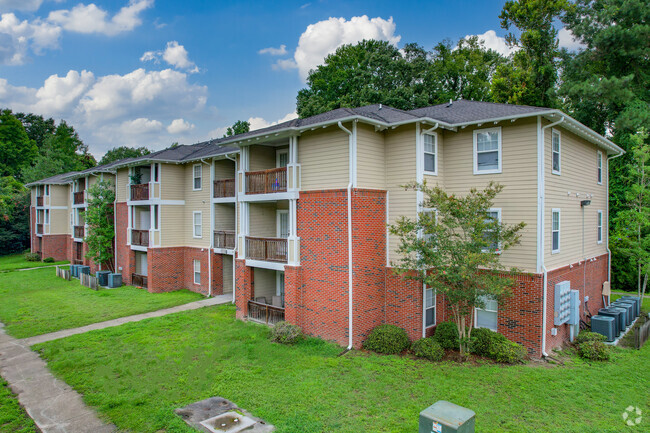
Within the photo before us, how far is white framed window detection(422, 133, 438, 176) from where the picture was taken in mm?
13156

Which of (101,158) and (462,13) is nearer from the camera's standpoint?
(462,13)

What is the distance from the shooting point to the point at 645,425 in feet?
26.6

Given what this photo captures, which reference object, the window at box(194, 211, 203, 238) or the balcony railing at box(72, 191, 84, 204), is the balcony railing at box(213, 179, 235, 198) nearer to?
the window at box(194, 211, 203, 238)

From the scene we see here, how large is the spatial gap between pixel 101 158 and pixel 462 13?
232ft

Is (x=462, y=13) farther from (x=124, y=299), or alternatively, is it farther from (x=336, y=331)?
(x=124, y=299)

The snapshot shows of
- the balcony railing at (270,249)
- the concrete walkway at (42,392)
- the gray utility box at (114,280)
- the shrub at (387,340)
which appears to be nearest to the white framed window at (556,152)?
the shrub at (387,340)

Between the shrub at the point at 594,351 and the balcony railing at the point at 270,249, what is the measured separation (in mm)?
10451

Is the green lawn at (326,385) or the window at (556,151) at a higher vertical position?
the window at (556,151)

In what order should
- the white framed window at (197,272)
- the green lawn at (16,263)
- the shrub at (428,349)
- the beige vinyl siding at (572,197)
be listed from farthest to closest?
the green lawn at (16,263), the white framed window at (197,272), the beige vinyl siding at (572,197), the shrub at (428,349)

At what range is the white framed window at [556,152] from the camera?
42.1ft

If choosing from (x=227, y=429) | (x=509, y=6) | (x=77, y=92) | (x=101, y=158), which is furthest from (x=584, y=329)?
(x=101, y=158)

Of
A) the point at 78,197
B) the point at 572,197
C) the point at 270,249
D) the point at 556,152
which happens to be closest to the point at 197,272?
the point at 270,249

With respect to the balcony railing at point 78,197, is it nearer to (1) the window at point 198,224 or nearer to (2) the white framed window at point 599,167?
(1) the window at point 198,224

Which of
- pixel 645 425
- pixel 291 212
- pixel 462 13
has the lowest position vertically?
pixel 645 425
